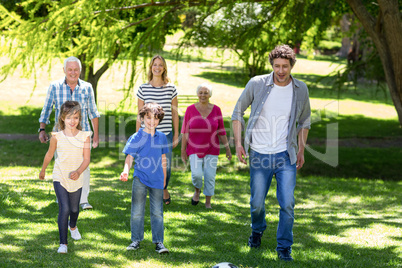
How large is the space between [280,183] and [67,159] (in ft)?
6.88

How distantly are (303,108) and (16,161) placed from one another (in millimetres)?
10838

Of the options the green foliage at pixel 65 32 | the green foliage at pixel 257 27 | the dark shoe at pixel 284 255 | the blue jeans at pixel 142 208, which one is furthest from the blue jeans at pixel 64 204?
the green foliage at pixel 257 27

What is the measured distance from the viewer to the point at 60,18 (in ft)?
31.5

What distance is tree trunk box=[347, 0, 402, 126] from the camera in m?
9.73

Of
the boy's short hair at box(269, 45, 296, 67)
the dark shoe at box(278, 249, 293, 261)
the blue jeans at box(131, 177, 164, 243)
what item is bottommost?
the dark shoe at box(278, 249, 293, 261)

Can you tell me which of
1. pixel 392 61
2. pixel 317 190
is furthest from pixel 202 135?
pixel 392 61

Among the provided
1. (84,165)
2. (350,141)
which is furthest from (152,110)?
(350,141)

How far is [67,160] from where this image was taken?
197 inches

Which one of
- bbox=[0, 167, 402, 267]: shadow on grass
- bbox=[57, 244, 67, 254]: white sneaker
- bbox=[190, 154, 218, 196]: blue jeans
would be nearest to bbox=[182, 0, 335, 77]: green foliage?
bbox=[0, 167, 402, 267]: shadow on grass

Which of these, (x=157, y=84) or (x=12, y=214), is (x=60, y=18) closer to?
(x=157, y=84)

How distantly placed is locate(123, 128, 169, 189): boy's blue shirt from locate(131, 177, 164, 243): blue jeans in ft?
0.27

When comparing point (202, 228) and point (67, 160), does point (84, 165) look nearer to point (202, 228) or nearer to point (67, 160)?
point (67, 160)

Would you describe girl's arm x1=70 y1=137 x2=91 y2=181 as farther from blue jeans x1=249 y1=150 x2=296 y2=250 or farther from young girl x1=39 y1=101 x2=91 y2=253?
blue jeans x1=249 y1=150 x2=296 y2=250

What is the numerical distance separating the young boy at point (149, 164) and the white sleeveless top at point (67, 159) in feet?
1.61
